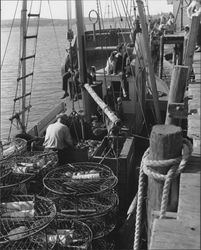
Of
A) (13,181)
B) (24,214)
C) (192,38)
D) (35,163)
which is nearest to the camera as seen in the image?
(24,214)

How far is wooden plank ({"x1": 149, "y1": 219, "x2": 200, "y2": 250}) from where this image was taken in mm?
2123

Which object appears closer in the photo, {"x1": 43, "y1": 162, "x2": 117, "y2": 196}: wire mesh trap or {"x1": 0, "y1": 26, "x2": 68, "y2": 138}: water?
{"x1": 43, "y1": 162, "x2": 117, "y2": 196}: wire mesh trap

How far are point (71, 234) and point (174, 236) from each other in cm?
410

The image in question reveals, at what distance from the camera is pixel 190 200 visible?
2.39 metres

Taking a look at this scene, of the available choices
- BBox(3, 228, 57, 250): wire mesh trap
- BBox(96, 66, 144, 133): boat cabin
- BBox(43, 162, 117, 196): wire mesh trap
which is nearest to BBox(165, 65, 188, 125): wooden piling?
BBox(43, 162, 117, 196): wire mesh trap

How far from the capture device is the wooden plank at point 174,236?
2.12 metres

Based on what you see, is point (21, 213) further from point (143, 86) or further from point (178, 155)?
point (143, 86)

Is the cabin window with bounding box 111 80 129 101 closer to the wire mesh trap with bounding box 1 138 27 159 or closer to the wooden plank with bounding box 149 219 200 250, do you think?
the wire mesh trap with bounding box 1 138 27 159

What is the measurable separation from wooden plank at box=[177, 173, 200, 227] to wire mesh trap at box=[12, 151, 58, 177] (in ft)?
15.7

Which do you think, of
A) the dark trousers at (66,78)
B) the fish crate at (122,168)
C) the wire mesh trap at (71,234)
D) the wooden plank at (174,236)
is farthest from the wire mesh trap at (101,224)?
the dark trousers at (66,78)

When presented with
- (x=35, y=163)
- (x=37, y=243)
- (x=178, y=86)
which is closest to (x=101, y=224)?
(x=37, y=243)

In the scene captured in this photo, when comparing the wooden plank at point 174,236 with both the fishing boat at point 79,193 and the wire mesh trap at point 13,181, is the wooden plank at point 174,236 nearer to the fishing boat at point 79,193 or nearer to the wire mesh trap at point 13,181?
the fishing boat at point 79,193

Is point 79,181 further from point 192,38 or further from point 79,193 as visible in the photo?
point 192,38

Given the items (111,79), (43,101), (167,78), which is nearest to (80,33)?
(111,79)
